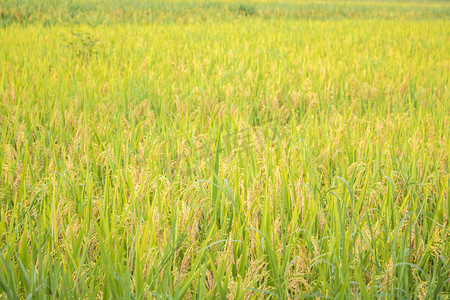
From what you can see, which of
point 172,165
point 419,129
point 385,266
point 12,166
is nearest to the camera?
point 385,266

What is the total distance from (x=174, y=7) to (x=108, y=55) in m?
8.89

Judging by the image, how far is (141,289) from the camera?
876 millimetres

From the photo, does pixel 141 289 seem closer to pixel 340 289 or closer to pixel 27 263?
pixel 27 263

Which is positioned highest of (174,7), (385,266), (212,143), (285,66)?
(174,7)

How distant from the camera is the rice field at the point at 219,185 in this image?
3.03ft

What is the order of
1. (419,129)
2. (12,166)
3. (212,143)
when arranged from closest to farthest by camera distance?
(12,166), (212,143), (419,129)

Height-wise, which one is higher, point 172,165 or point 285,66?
point 285,66

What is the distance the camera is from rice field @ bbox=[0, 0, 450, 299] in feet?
3.03

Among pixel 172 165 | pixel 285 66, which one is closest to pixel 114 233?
pixel 172 165

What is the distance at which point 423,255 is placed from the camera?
101cm

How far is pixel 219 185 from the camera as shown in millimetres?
1319

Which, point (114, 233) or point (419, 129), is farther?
point (419, 129)

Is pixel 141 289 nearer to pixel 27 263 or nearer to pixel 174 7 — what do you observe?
pixel 27 263

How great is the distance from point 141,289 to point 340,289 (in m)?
0.50
